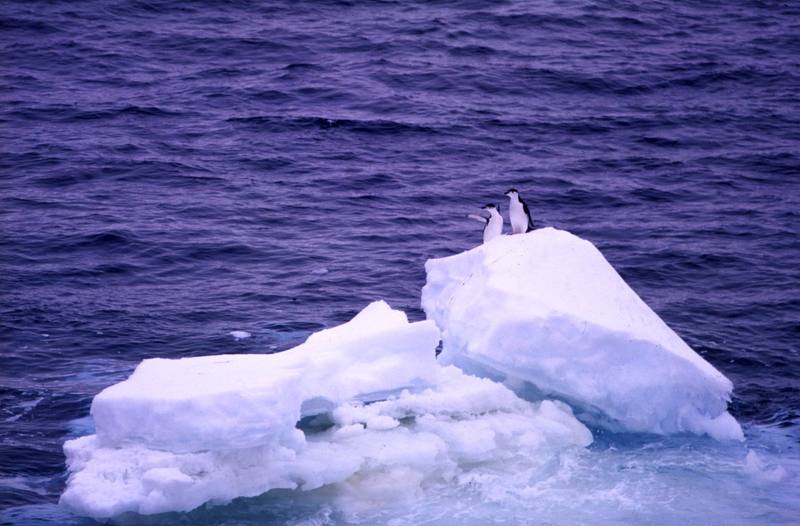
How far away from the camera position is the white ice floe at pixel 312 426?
27.3 ft

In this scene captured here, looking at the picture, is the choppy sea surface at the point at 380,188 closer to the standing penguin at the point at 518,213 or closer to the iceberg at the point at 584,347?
the iceberg at the point at 584,347

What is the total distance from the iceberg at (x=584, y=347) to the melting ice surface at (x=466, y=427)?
0.02 metres

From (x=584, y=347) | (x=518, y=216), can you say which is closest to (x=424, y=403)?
(x=584, y=347)

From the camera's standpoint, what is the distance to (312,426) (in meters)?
9.76

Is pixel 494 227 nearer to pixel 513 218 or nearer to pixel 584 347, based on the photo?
pixel 513 218

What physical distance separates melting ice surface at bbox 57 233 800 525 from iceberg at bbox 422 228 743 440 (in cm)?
2

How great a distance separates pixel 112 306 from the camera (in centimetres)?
1415

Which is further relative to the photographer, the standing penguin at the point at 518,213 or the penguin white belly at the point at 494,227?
the standing penguin at the point at 518,213

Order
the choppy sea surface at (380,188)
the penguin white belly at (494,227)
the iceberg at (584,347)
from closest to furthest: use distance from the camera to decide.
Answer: the iceberg at (584,347)
the choppy sea surface at (380,188)
the penguin white belly at (494,227)

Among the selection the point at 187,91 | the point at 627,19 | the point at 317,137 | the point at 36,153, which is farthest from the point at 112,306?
the point at 627,19

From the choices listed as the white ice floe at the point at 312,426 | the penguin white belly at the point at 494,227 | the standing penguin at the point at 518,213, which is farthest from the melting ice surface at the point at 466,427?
the standing penguin at the point at 518,213

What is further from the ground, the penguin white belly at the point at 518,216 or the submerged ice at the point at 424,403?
the penguin white belly at the point at 518,216

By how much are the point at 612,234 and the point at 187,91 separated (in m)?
9.95

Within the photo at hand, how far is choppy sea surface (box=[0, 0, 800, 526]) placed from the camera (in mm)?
10320
